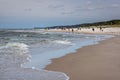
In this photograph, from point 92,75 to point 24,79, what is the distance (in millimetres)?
2149

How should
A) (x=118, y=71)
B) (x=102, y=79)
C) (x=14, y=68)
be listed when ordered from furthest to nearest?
(x=14, y=68), (x=118, y=71), (x=102, y=79)

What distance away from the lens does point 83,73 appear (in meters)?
8.59

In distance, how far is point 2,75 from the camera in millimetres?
8375

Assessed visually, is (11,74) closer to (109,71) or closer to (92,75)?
(92,75)

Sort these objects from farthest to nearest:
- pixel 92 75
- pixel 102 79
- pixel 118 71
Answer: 1. pixel 118 71
2. pixel 92 75
3. pixel 102 79

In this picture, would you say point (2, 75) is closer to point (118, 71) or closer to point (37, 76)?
point (37, 76)

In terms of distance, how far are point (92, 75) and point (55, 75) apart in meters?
1.20

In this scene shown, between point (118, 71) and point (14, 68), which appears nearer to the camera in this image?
point (118, 71)

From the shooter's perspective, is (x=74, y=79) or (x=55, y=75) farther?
(x=55, y=75)

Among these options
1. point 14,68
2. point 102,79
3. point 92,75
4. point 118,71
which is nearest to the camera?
point 102,79

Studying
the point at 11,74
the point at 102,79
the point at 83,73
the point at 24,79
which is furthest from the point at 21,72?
the point at 102,79

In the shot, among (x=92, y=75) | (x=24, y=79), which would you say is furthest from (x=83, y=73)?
(x=24, y=79)

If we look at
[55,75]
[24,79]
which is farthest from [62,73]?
[24,79]

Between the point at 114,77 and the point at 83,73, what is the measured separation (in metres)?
1.19
